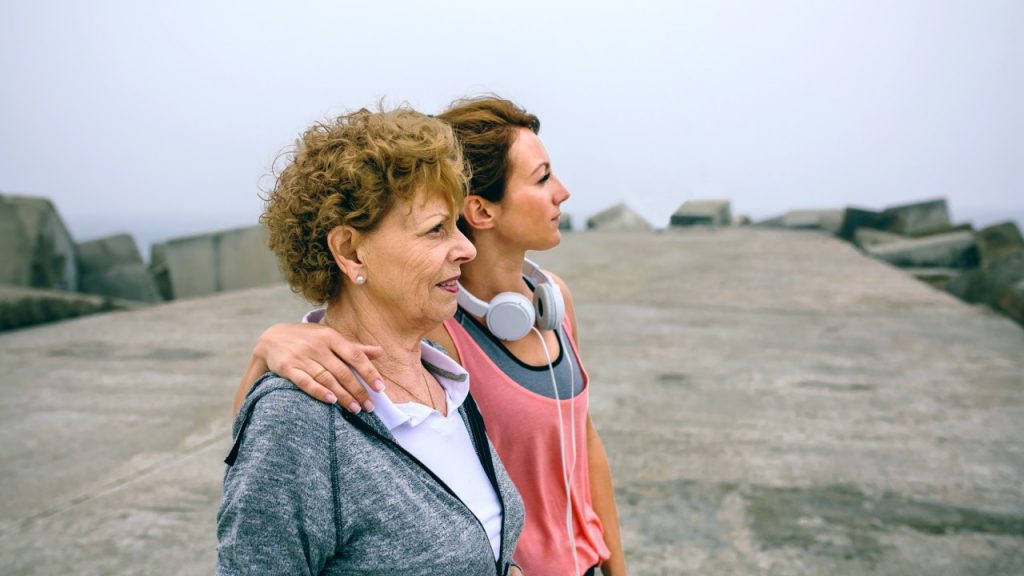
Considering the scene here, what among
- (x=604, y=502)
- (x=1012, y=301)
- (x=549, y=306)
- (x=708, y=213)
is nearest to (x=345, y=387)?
(x=549, y=306)

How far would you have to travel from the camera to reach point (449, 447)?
140 centimetres

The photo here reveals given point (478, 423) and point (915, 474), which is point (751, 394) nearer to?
point (915, 474)

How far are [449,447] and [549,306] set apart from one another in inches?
21.0

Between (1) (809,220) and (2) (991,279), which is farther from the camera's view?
(1) (809,220)

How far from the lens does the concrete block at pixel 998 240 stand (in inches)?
410

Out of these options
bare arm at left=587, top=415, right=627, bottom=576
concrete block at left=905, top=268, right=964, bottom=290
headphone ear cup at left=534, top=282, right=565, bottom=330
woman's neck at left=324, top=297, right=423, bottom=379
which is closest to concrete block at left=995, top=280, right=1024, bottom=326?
concrete block at left=905, top=268, right=964, bottom=290

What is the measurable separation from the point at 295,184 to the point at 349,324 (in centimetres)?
25

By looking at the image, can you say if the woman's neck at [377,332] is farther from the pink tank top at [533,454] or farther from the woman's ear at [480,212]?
the woman's ear at [480,212]

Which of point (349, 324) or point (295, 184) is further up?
point (295, 184)

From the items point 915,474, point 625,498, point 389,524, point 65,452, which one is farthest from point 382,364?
point 65,452

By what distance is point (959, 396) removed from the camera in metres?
4.90

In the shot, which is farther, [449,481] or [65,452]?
[65,452]

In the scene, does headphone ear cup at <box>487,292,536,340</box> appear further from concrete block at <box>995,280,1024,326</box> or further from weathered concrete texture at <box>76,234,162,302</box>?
weathered concrete texture at <box>76,234,162,302</box>

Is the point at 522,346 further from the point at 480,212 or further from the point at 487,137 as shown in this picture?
the point at 487,137
